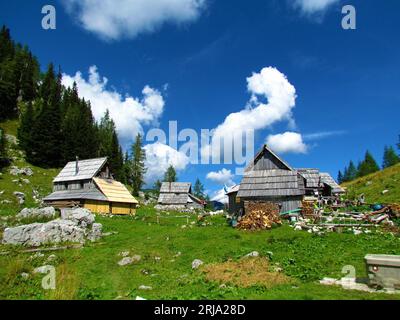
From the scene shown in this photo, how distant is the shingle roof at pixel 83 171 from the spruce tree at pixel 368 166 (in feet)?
278

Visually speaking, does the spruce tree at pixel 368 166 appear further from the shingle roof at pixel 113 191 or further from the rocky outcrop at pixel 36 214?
the rocky outcrop at pixel 36 214

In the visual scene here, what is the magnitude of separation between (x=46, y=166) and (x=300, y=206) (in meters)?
55.5

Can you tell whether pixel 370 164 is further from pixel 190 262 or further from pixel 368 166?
pixel 190 262

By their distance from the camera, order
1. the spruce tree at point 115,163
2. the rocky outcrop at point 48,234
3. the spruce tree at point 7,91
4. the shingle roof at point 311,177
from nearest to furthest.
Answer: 1. the rocky outcrop at point 48,234
2. the shingle roof at point 311,177
3. the spruce tree at point 7,91
4. the spruce tree at point 115,163

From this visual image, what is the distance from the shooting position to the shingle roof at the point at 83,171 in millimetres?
48188

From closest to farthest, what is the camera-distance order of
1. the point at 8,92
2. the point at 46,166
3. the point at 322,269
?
the point at 322,269 < the point at 46,166 < the point at 8,92

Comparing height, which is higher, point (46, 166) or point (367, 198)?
point (46, 166)

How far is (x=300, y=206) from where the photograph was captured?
32812 millimetres

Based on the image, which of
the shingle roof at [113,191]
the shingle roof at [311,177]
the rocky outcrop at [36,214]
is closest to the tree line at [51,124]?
the shingle roof at [113,191]

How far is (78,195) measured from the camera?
44.8m

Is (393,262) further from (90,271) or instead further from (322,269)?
(90,271)

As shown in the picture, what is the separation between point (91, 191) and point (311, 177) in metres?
35.4

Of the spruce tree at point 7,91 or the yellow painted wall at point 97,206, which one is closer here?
the yellow painted wall at point 97,206
